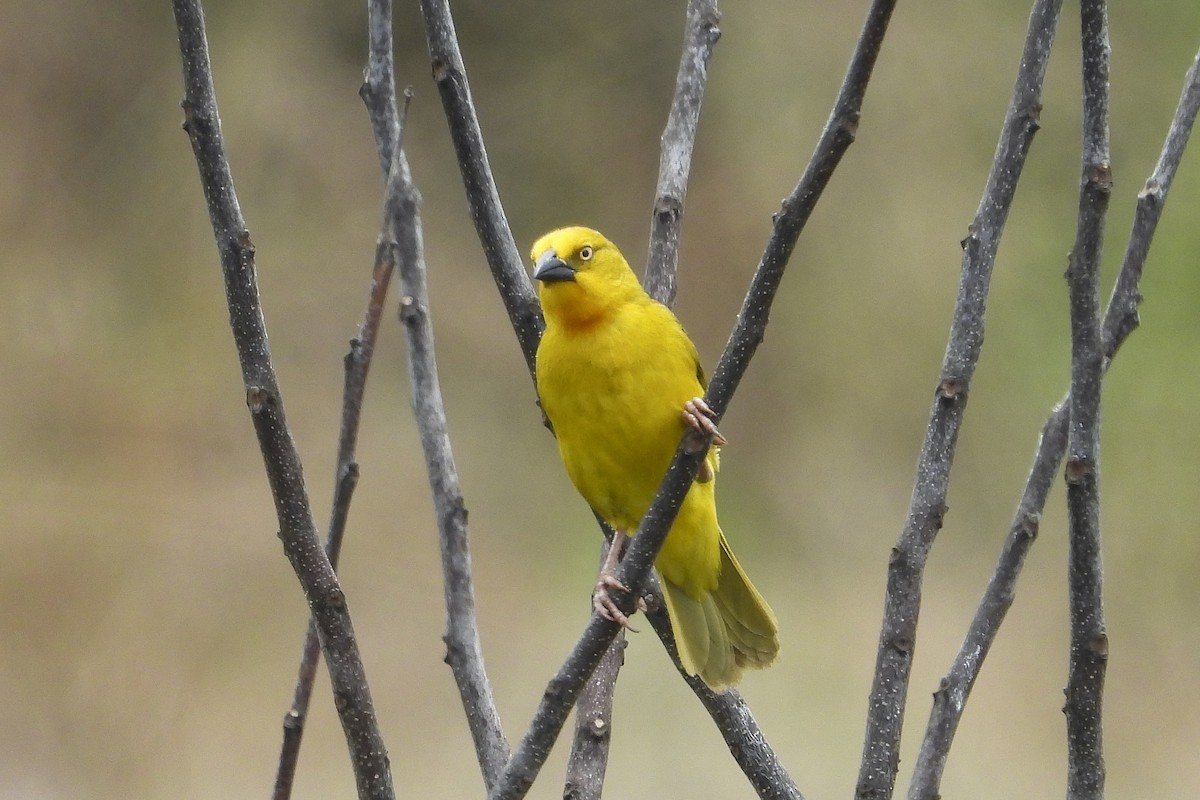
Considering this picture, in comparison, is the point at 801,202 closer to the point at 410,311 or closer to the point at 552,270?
the point at 410,311

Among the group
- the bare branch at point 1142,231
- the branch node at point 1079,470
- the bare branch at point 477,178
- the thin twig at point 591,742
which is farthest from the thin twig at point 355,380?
the bare branch at point 1142,231

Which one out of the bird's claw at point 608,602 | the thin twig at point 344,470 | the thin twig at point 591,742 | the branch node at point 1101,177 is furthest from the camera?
the thin twig at point 591,742

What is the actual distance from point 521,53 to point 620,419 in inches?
174

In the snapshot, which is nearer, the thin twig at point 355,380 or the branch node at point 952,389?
the thin twig at point 355,380

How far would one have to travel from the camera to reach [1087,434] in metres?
1.60

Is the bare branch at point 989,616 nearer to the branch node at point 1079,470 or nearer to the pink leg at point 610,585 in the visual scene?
the branch node at point 1079,470

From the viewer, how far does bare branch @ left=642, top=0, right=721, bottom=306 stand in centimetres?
245

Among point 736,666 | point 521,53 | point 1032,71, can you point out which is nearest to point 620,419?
point 736,666

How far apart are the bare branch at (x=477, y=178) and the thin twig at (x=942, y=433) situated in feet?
2.52

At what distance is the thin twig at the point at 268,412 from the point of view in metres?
1.48

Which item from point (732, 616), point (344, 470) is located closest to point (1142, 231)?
point (344, 470)

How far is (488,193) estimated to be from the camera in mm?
2109

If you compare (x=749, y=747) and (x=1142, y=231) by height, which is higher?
(x=1142, y=231)

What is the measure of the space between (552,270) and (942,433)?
1.04m
